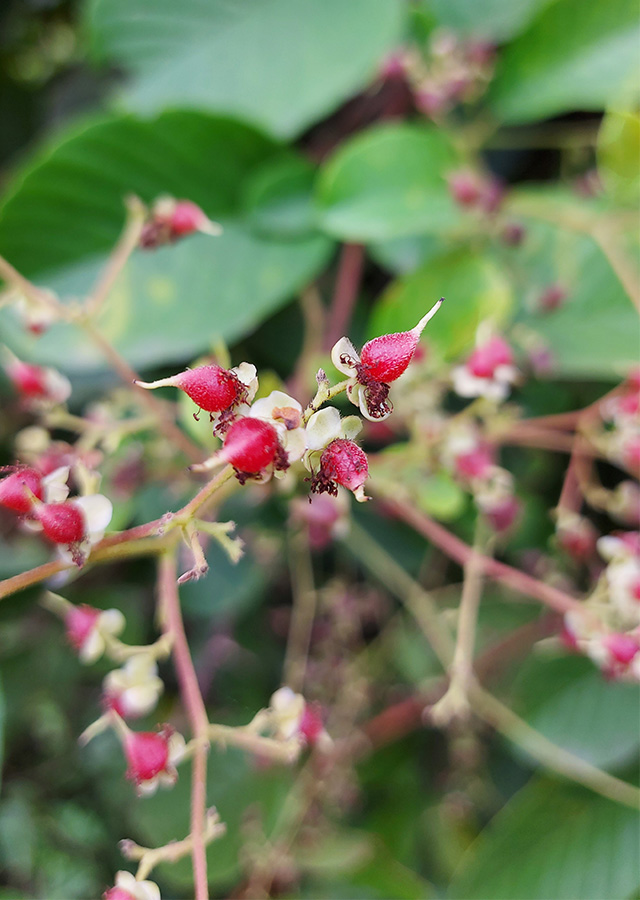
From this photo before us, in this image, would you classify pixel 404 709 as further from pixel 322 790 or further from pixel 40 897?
pixel 40 897

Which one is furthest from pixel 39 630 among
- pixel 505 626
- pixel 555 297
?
pixel 555 297

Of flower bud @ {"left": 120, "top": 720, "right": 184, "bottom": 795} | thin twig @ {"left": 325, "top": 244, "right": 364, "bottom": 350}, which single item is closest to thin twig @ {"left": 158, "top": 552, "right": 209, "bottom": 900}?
flower bud @ {"left": 120, "top": 720, "right": 184, "bottom": 795}

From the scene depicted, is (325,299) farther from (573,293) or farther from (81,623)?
(81,623)

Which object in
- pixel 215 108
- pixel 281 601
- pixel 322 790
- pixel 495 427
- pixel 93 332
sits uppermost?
pixel 215 108

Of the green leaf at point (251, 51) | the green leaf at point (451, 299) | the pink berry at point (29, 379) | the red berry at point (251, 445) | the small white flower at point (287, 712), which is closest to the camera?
the red berry at point (251, 445)

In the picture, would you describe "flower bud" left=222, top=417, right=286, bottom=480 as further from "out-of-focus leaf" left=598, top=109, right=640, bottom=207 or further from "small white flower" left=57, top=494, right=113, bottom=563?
"out-of-focus leaf" left=598, top=109, right=640, bottom=207

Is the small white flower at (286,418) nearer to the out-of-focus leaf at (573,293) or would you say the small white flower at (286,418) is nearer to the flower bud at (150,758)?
the flower bud at (150,758)

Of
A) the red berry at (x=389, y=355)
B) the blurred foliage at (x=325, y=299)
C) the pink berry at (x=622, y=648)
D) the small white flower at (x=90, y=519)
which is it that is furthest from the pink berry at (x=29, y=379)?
the pink berry at (x=622, y=648)
